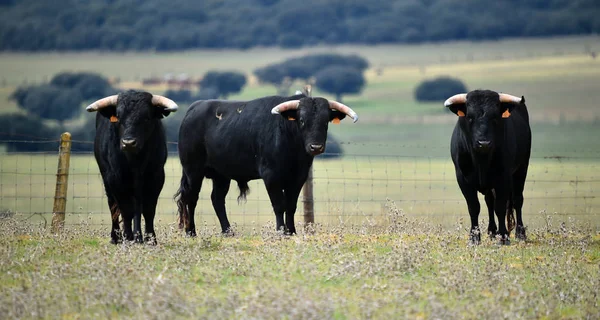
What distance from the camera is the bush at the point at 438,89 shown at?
4021 inches

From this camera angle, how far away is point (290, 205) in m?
14.1

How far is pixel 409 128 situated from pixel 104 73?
43.1m

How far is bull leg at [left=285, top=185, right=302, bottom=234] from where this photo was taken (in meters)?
14.0

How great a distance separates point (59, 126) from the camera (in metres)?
92.1

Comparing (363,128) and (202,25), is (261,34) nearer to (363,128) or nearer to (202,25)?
(202,25)

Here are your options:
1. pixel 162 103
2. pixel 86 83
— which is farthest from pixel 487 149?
pixel 86 83

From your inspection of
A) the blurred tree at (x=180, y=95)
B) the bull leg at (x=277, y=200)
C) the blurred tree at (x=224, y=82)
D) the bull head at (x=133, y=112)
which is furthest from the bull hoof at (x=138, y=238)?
the blurred tree at (x=224, y=82)

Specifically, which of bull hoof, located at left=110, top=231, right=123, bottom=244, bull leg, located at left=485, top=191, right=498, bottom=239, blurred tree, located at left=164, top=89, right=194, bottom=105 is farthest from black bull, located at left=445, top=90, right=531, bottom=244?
blurred tree, located at left=164, top=89, right=194, bottom=105

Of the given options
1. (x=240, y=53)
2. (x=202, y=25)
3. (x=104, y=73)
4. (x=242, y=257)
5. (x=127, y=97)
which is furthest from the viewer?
(x=202, y=25)

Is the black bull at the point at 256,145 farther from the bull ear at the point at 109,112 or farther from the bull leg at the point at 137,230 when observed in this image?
the bull ear at the point at 109,112

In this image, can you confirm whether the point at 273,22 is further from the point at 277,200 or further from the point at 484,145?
the point at 484,145

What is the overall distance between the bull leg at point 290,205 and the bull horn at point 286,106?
105cm

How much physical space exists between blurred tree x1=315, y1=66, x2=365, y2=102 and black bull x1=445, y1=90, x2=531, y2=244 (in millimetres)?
97883

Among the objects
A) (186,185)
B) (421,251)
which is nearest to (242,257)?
(421,251)
